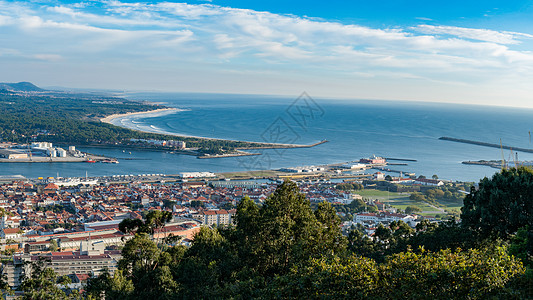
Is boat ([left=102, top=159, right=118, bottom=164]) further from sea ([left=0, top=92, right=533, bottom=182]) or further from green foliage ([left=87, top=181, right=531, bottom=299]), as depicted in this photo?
green foliage ([left=87, top=181, right=531, bottom=299])

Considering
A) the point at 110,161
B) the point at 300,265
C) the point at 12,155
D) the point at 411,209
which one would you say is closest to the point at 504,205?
the point at 300,265

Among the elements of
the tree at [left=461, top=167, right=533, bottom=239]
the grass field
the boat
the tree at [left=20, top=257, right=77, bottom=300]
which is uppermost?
the tree at [left=461, top=167, right=533, bottom=239]

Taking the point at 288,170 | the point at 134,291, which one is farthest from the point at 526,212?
the point at 288,170

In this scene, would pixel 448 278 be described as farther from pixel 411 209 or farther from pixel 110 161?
pixel 110 161

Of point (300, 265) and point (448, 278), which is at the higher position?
point (448, 278)

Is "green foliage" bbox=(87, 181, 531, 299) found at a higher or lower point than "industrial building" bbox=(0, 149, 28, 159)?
higher

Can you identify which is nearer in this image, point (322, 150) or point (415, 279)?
point (415, 279)

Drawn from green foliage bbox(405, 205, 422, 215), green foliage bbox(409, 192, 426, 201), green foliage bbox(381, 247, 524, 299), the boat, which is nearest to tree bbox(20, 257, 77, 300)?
green foliage bbox(381, 247, 524, 299)

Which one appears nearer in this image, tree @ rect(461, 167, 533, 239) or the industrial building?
tree @ rect(461, 167, 533, 239)

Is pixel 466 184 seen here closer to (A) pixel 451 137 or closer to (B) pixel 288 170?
(B) pixel 288 170
